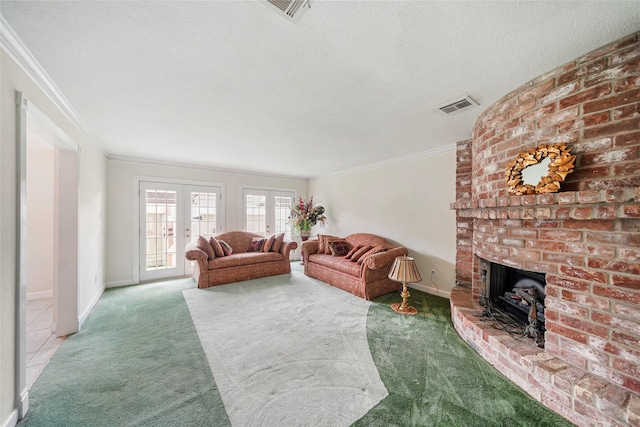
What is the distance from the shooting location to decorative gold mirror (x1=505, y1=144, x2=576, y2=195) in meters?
1.58

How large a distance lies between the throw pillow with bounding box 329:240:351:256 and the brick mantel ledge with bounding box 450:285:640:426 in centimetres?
264

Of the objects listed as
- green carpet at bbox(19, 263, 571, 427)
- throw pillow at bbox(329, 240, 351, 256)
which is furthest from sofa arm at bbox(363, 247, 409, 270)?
throw pillow at bbox(329, 240, 351, 256)

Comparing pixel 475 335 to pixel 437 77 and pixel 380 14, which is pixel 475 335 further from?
pixel 380 14

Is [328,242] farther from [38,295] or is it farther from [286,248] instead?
[38,295]

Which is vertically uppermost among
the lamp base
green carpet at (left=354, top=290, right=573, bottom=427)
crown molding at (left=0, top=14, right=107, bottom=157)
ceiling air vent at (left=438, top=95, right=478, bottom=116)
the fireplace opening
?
ceiling air vent at (left=438, top=95, right=478, bottom=116)

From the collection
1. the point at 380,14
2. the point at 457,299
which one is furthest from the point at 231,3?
the point at 457,299

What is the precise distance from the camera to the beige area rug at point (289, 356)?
156cm

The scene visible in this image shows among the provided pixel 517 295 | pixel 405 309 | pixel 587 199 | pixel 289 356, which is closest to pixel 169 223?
pixel 289 356

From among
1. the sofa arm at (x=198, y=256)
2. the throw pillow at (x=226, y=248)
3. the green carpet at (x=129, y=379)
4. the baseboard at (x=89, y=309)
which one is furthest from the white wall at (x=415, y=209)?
the baseboard at (x=89, y=309)

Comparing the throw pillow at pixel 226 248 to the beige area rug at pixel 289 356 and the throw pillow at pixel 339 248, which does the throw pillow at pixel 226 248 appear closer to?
the beige area rug at pixel 289 356

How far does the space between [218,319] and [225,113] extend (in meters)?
2.39

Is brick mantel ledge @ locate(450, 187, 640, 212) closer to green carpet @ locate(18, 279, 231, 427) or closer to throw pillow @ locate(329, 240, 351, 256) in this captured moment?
green carpet @ locate(18, 279, 231, 427)

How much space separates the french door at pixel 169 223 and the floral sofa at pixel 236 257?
1.65 ft

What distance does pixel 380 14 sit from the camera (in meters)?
1.23
